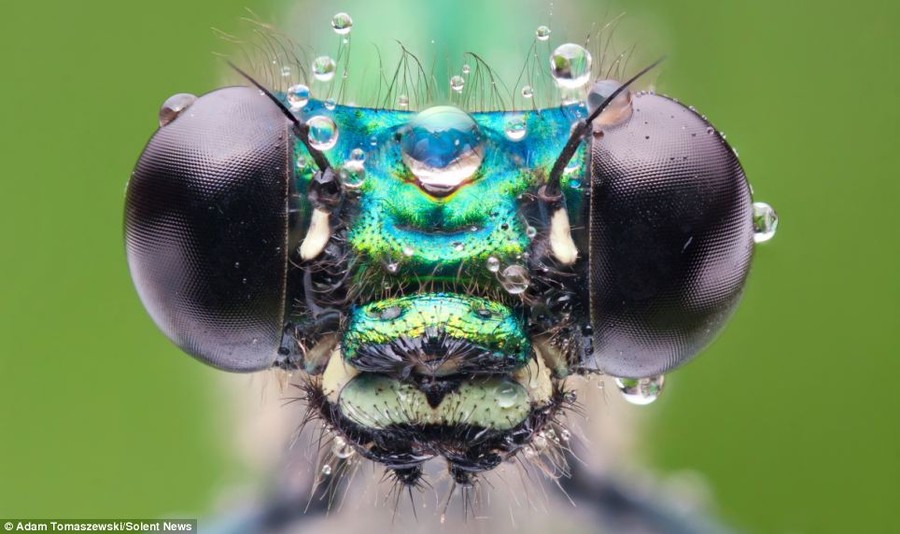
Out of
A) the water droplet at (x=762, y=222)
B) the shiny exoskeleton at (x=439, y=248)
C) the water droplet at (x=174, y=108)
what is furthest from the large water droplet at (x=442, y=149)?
the water droplet at (x=762, y=222)

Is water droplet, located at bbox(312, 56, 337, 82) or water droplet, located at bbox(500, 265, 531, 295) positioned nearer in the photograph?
water droplet, located at bbox(500, 265, 531, 295)

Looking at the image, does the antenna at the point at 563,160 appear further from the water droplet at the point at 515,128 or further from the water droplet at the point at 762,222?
the water droplet at the point at 762,222

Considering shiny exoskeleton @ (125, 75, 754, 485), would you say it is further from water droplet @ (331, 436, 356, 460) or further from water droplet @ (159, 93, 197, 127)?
water droplet @ (331, 436, 356, 460)

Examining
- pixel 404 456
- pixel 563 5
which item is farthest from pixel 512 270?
pixel 563 5

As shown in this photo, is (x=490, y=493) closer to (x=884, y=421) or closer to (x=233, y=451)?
(x=233, y=451)

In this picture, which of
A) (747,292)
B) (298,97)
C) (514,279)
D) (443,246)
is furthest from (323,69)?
(747,292)

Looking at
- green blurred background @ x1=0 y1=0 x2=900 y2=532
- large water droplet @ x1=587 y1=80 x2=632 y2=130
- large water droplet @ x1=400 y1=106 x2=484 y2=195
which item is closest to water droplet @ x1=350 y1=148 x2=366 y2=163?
large water droplet @ x1=400 y1=106 x2=484 y2=195
